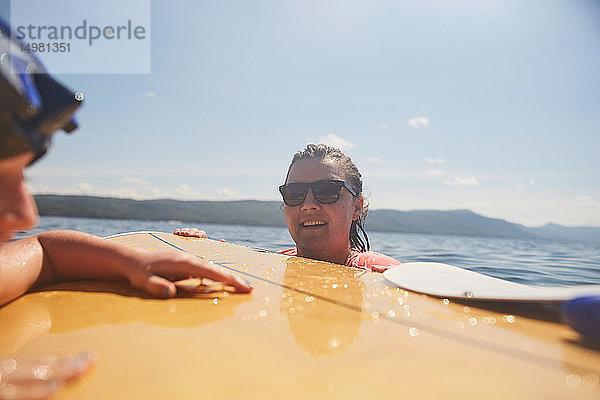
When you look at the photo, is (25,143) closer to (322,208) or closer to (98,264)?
(98,264)

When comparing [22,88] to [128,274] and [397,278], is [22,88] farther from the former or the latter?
[397,278]

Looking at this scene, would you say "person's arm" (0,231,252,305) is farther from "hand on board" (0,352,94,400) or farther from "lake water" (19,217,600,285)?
"lake water" (19,217,600,285)

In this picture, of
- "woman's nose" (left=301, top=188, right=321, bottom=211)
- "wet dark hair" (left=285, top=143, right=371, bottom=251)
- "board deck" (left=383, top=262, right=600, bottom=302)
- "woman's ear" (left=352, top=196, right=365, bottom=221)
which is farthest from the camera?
"woman's ear" (left=352, top=196, right=365, bottom=221)

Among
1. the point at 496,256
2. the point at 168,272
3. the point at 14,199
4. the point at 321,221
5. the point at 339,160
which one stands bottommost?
the point at 496,256

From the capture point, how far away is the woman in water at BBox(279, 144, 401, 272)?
3.63 metres

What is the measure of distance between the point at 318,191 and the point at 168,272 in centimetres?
243

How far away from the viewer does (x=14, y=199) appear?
0.66m

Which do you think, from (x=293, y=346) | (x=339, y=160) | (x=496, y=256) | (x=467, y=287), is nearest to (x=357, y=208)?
(x=339, y=160)

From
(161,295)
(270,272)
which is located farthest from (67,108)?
(270,272)

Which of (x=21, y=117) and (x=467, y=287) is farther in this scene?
(x=467, y=287)

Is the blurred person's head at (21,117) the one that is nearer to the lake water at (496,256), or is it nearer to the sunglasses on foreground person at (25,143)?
the sunglasses on foreground person at (25,143)

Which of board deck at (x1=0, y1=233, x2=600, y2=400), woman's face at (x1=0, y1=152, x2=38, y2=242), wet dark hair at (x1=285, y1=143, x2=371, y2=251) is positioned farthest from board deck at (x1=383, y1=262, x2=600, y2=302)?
wet dark hair at (x1=285, y1=143, x2=371, y2=251)

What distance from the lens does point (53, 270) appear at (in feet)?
4.78

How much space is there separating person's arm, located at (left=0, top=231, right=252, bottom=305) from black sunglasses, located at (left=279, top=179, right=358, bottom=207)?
2.28m
